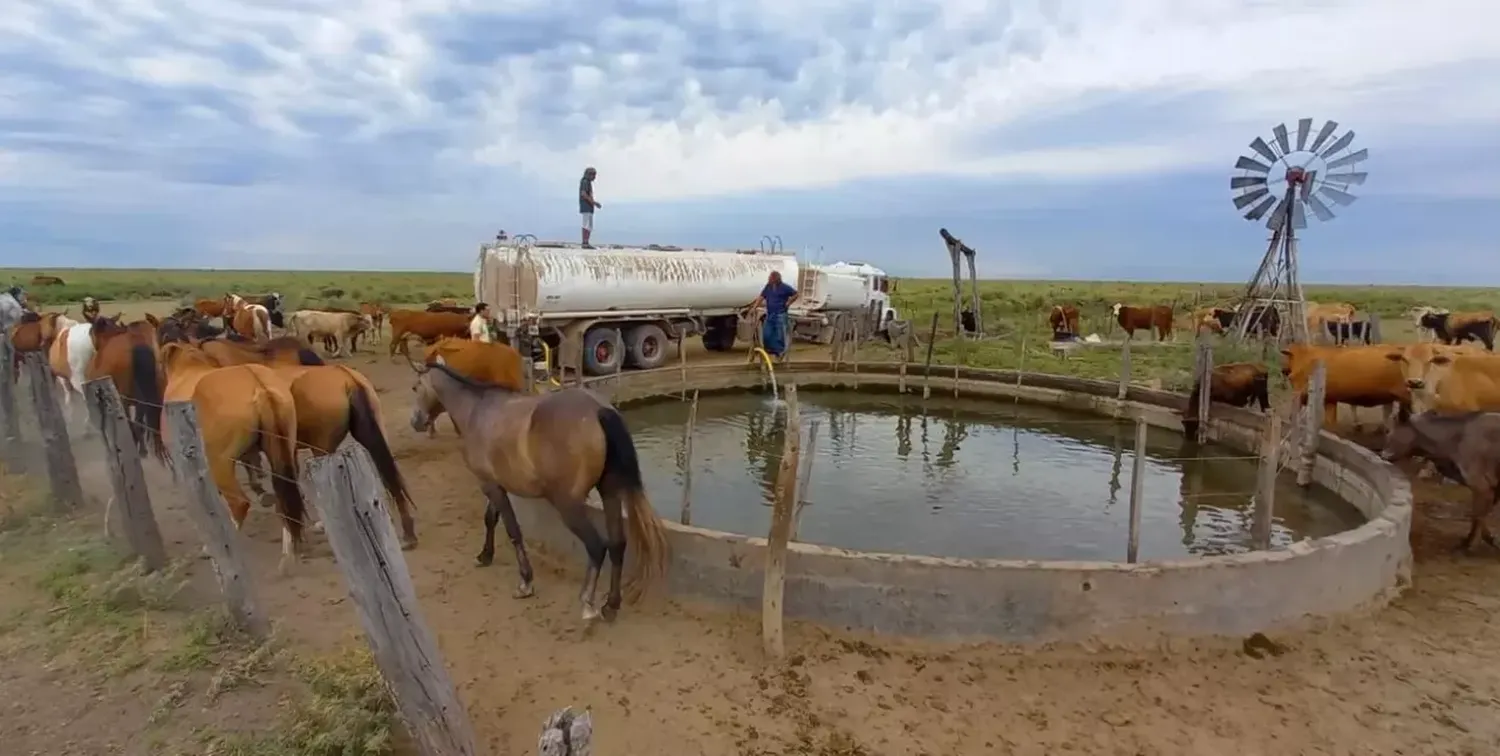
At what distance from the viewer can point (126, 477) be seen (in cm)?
576

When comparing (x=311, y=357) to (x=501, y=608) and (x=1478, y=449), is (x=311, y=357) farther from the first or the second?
(x=1478, y=449)

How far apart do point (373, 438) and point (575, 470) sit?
2.38 meters

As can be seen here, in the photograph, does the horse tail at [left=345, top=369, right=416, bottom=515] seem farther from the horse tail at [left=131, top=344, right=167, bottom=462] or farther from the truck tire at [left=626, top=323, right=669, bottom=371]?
the truck tire at [left=626, top=323, right=669, bottom=371]

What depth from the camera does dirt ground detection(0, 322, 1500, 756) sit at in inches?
163

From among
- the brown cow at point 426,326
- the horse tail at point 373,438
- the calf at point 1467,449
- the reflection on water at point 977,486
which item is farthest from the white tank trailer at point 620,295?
the calf at point 1467,449

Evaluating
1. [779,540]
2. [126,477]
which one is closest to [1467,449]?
[779,540]

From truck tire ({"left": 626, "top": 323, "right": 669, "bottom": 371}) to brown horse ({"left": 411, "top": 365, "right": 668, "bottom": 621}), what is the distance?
35.0 ft

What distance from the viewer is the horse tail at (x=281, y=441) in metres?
6.11

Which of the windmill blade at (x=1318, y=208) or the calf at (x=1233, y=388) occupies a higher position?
the windmill blade at (x=1318, y=208)

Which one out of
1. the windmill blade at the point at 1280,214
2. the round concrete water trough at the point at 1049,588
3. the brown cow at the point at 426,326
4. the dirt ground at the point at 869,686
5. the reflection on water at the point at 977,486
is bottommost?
the dirt ground at the point at 869,686

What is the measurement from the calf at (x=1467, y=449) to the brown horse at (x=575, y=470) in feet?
20.6

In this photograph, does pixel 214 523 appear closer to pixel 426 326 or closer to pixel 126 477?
pixel 126 477

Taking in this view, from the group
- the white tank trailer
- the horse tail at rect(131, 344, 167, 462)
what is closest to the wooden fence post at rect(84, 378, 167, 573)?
the horse tail at rect(131, 344, 167, 462)

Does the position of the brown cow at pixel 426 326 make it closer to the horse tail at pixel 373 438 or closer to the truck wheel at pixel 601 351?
the truck wheel at pixel 601 351
